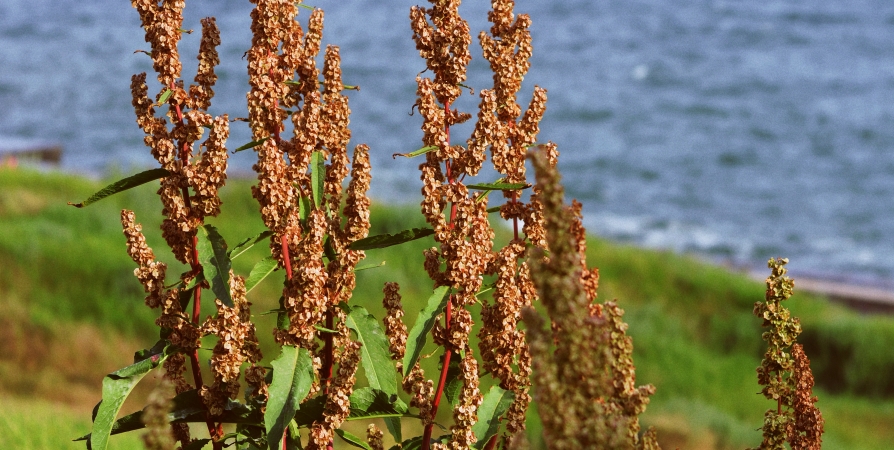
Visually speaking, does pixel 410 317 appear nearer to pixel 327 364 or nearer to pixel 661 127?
pixel 327 364

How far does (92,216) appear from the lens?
7.11 m

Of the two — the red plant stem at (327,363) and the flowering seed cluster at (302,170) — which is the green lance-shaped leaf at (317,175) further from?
the red plant stem at (327,363)

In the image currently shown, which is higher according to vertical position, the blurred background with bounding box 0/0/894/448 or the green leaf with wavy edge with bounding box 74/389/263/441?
the blurred background with bounding box 0/0/894/448

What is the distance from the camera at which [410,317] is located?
550 cm

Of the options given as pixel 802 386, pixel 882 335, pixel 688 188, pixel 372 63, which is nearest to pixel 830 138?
pixel 688 188

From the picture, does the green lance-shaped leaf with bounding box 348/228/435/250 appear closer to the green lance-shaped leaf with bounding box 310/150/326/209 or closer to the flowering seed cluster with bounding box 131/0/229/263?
the green lance-shaped leaf with bounding box 310/150/326/209

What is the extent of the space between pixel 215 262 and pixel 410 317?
4063 mm

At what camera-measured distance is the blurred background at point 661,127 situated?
22.1 feet

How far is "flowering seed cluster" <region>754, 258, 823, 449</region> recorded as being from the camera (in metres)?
1.57

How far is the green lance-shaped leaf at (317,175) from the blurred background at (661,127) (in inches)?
121

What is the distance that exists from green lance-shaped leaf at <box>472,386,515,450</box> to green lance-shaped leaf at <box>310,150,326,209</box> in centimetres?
39

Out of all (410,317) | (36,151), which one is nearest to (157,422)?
(410,317)

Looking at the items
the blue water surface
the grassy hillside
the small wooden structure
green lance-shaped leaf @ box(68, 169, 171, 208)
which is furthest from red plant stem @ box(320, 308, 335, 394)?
the small wooden structure

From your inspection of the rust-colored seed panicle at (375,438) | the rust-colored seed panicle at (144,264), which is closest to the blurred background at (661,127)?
the rust-colored seed panicle at (375,438)
